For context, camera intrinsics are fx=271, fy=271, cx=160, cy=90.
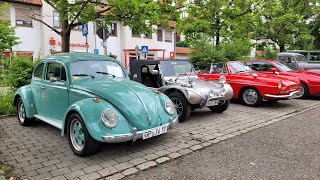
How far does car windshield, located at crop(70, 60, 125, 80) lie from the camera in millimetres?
5252

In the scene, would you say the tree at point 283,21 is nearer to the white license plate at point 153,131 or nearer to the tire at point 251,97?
the tire at point 251,97

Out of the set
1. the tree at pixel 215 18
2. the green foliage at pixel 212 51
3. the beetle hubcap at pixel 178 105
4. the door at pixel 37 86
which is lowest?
the beetle hubcap at pixel 178 105

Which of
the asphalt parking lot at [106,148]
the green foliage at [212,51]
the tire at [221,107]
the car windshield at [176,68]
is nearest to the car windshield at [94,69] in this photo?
the asphalt parking lot at [106,148]

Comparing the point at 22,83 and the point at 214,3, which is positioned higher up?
the point at 214,3

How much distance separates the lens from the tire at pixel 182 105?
6.53 meters

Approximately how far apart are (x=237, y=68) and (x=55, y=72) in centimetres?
643

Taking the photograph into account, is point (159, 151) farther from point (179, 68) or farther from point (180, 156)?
point (179, 68)

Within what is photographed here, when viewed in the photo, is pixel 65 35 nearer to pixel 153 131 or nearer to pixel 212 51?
pixel 153 131

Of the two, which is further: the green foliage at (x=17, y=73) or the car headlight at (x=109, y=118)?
the green foliage at (x=17, y=73)

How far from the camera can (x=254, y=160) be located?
426 cm

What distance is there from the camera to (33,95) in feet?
A: 20.0

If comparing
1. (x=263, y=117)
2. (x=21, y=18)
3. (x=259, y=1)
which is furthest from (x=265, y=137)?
(x=21, y=18)

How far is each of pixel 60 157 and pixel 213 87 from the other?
419cm

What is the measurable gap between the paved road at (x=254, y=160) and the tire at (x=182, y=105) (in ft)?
4.87
